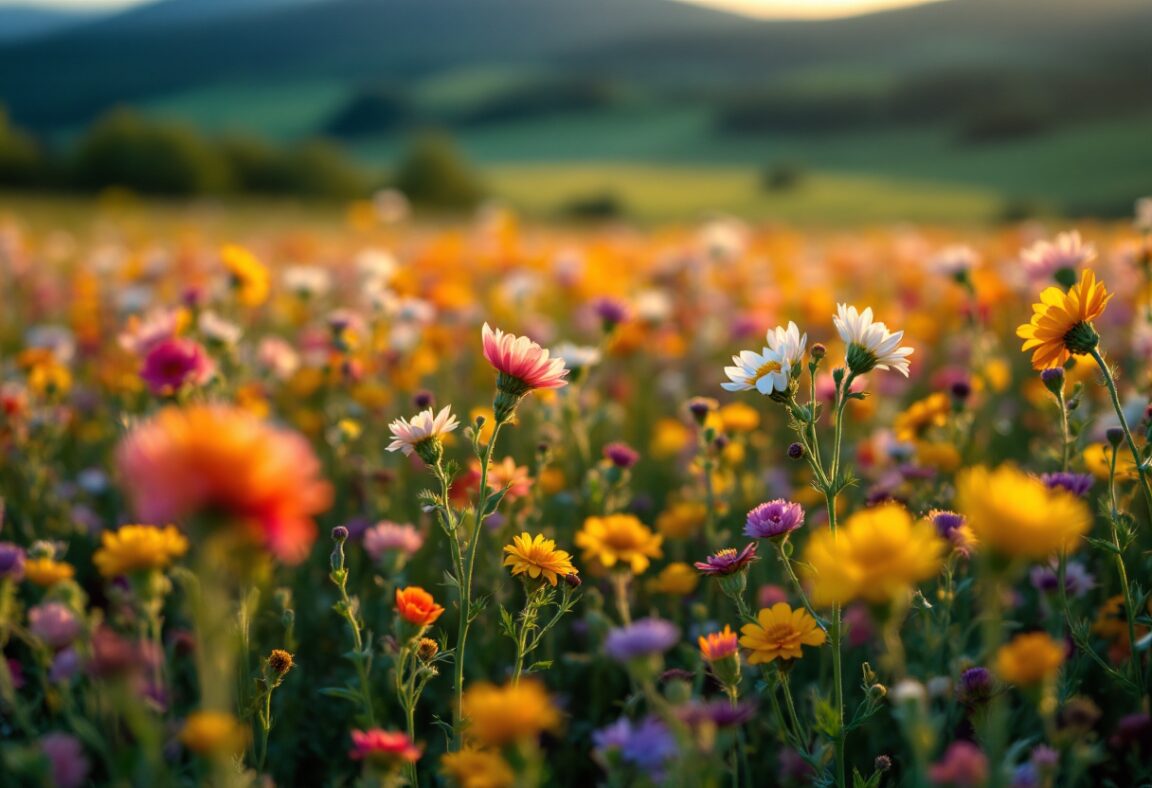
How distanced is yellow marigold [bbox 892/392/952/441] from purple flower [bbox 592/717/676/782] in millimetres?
1451

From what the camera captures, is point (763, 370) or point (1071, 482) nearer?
point (763, 370)

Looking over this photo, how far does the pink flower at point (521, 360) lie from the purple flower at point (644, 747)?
19.3 inches

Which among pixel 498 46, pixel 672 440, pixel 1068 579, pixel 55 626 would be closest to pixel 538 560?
pixel 55 626

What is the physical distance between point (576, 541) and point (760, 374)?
72cm

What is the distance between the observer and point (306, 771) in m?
1.95

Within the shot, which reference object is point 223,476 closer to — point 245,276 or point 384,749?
point 384,749

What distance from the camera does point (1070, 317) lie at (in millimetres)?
1495

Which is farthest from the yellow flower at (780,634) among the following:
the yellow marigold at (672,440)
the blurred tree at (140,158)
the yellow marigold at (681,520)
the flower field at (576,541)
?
the blurred tree at (140,158)

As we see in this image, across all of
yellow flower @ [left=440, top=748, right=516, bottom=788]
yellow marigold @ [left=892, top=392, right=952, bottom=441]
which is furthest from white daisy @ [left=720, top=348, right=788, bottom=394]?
yellow marigold @ [left=892, top=392, right=952, bottom=441]

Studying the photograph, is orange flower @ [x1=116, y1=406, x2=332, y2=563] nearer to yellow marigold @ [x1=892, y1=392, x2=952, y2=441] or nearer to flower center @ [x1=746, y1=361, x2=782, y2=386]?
flower center @ [x1=746, y1=361, x2=782, y2=386]

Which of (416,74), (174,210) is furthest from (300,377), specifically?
(416,74)

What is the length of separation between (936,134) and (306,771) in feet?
78.6

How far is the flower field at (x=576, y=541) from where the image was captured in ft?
2.92

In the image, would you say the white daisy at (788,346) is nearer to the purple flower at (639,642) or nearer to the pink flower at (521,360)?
the pink flower at (521,360)
